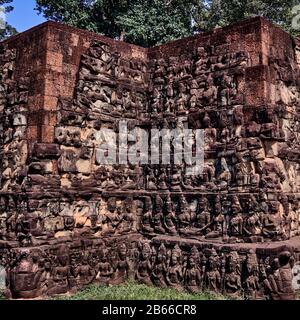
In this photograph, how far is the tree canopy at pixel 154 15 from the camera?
63.7 feet

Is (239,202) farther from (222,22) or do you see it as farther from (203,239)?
(222,22)

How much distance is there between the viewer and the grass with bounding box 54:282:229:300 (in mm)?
8680

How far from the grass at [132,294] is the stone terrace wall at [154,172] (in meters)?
0.27

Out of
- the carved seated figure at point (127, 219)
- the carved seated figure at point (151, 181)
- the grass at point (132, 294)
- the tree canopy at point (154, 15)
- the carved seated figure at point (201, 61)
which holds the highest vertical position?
the tree canopy at point (154, 15)

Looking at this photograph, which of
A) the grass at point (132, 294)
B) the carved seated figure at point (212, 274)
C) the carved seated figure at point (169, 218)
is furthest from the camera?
the carved seated figure at point (169, 218)

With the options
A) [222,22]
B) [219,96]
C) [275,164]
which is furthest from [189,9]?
[275,164]

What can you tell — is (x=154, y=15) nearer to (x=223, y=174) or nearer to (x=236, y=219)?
(x=223, y=174)

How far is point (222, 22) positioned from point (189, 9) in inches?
78.3

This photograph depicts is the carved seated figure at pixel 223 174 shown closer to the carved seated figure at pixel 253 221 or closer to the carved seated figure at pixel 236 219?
the carved seated figure at pixel 236 219

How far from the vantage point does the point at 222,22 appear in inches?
912

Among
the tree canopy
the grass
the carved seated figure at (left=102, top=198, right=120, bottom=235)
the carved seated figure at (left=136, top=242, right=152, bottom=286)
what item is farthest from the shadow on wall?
the tree canopy

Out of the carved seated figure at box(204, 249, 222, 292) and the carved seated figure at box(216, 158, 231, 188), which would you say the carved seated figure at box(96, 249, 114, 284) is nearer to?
the carved seated figure at box(204, 249, 222, 292)

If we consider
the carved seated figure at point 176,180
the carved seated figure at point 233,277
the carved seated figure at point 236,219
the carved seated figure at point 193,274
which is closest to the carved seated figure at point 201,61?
the carved seated figure at point 176,180

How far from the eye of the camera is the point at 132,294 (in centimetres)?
898
